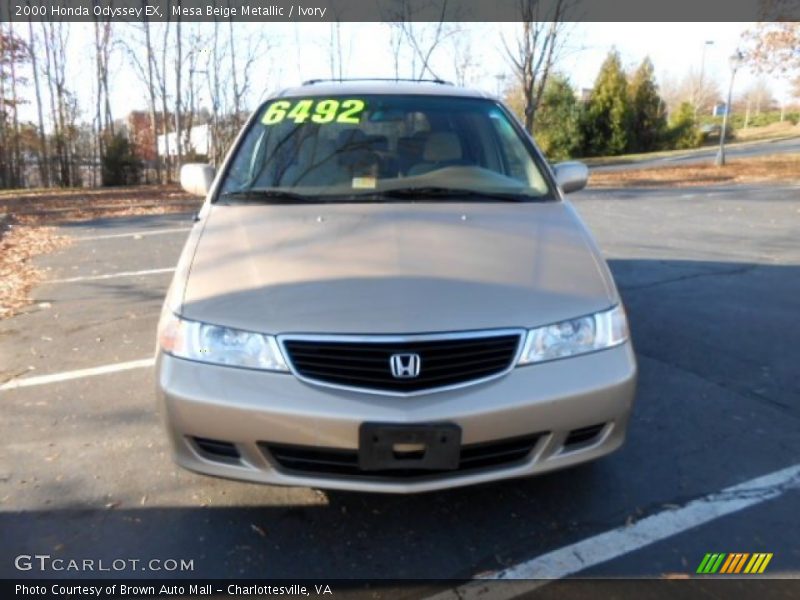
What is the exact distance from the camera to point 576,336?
2.49 meters

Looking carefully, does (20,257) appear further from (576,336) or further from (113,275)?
(576,336)

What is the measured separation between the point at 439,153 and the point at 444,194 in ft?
1.39

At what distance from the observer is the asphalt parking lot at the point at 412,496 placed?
8.17 ft

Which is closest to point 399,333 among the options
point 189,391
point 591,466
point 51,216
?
point 189,391

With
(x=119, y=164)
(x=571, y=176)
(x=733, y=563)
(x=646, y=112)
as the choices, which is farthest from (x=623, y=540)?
(x=646, y=112)

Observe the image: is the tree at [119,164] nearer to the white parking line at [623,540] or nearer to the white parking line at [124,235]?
the white parking line at [124,235]

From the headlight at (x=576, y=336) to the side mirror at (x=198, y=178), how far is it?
2290 mm

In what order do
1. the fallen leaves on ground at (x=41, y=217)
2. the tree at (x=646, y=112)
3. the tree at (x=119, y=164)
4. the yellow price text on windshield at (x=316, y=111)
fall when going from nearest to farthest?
the yellow price text on windshield at (x=316, y=111), the fallen leaves on ground at (x=41, y=217), the tree at (x=119, y=164), the tree at (x=646, y=112)

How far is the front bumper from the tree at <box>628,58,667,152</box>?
3969cm

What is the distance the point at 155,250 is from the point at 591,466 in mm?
7218

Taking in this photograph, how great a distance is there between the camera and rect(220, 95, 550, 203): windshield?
3.46 m

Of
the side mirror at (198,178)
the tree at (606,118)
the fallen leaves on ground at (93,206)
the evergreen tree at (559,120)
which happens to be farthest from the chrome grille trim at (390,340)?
the tree at (606,118)

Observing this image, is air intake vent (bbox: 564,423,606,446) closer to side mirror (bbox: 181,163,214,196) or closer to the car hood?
the car hood

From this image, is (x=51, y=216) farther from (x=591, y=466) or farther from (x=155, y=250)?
(x=591, y=466)
